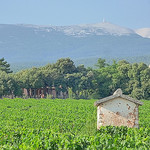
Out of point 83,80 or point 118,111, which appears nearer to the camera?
point 118,111

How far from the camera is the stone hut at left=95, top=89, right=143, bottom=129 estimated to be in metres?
20.8

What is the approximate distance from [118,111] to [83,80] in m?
57.0

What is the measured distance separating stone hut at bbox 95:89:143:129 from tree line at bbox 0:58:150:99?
52863mm

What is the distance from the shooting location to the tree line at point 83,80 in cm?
7475

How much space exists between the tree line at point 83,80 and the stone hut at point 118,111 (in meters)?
52.9

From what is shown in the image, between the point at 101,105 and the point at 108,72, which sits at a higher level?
the point at 101,105

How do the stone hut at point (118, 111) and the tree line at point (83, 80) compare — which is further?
the tree line at point (83, 80)

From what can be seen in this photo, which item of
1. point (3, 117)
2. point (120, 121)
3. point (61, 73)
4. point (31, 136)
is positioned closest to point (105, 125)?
point (120, 121)

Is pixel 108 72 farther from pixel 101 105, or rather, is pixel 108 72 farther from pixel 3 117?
pixel 101 105

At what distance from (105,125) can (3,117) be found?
1794cm

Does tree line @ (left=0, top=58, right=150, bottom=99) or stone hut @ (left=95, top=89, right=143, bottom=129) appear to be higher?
stone hut @ (left=95, top=89, right=143, bottom=129)

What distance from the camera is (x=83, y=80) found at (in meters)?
77.8

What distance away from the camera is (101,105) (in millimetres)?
20953

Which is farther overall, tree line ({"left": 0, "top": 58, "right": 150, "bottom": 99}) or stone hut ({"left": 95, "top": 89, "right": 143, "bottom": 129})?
tree line ({"left": 0, "top": 58, "right": 150, "bottom": 99})
